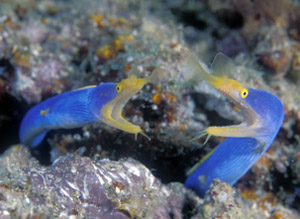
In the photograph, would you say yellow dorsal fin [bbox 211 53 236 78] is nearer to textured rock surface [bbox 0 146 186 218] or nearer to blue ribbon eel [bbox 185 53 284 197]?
blue ribbon eel [bbox 185 53 284 197]

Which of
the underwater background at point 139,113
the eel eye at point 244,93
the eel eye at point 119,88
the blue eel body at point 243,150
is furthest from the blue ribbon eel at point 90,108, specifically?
the blue eel body at point 243,150

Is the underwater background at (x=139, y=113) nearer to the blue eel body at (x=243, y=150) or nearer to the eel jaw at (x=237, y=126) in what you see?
the blue eel body at (x=243, y=150)

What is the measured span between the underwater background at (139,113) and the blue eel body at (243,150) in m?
0.31

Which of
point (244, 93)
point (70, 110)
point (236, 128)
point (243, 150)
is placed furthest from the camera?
point (70, 110)

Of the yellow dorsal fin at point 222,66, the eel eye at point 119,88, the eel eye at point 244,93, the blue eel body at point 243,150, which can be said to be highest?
the yellow dorsal fin at point 222,66

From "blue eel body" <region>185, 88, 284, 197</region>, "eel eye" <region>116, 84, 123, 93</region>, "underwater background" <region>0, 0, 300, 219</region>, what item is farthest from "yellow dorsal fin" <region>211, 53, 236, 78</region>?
"underwater background" <region>0, 0, 300, 219</region>

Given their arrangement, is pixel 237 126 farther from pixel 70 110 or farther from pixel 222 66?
pixel 70 110

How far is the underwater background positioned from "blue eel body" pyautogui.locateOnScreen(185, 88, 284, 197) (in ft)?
1.01

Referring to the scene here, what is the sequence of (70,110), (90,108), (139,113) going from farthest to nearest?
1. (139,113)
2. (70,110)
3. (90,108)

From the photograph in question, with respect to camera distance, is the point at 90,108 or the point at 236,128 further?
the point at 90,108

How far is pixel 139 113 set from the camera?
11.0ft

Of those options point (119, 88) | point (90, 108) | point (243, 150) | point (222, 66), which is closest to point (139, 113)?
point (90, 108)

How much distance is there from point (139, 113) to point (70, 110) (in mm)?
945

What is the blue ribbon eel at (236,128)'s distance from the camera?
216cm
